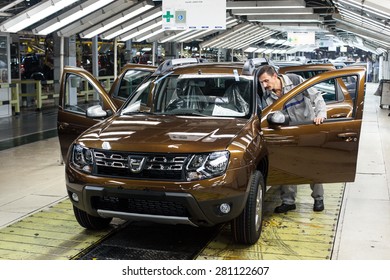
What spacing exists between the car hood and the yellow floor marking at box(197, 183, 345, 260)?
1.02 m

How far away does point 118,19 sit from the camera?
15.4 m

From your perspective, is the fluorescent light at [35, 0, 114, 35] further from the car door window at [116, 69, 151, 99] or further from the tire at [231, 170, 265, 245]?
the tire at [231, 170, 265, 245]

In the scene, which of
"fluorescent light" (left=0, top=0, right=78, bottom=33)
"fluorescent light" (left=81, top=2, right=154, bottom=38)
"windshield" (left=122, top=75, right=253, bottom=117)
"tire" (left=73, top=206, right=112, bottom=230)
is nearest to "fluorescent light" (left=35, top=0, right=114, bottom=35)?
"fluorescent light" (left=0, top=0, right=78, bottom=33)

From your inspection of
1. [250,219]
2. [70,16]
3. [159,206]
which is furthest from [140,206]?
[70,16]

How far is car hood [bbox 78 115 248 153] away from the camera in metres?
4.32

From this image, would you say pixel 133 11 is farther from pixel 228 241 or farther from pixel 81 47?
pixel 228 241

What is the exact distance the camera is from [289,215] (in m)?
5.91

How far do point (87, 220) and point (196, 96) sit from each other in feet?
5.40

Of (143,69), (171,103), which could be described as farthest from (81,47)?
(171,103)

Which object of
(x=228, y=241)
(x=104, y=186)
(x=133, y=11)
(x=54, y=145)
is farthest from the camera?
(x=133, y=11)

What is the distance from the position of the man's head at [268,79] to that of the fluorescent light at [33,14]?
7358 mm

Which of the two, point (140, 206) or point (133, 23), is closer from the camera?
point (140, 206)

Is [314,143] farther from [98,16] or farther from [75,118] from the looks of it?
A: [98,16]

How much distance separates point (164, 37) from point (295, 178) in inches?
607
